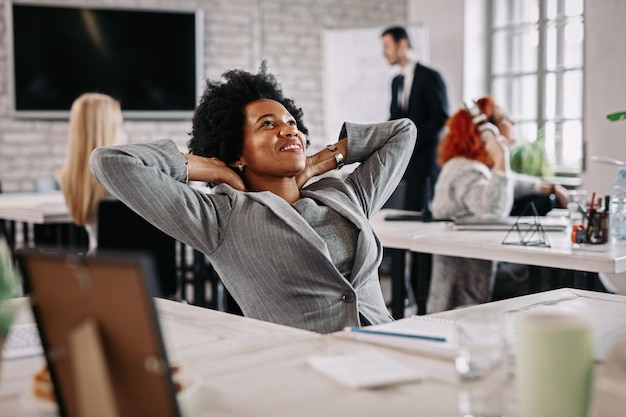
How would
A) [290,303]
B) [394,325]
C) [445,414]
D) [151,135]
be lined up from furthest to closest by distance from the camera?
1. [151,135]
2. [290,303]
3. [394,325]
4. [445,414]

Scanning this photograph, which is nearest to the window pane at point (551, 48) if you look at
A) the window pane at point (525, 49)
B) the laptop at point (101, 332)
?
the window pane at point (525, 49)

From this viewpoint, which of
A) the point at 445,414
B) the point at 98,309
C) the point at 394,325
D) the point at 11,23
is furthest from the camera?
the point at 11,23

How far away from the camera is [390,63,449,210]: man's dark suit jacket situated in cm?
546

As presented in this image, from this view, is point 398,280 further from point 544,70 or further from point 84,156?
point 544,70

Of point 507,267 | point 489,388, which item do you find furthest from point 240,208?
point 507,267

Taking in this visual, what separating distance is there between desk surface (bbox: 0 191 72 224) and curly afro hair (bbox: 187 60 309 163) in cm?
177

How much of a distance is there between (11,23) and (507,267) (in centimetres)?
418

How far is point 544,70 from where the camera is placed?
630 cm

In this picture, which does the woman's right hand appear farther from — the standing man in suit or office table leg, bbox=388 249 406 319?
the standing man in suit

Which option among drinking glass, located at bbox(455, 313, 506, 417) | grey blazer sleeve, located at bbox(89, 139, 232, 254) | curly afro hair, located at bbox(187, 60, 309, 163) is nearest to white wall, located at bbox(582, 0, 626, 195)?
curly afro hair, located at bbox(187, 60, 309, 163)

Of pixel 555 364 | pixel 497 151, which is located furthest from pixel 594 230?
pixel 555 364

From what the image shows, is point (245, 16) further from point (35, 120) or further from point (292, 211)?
point (292, 211)

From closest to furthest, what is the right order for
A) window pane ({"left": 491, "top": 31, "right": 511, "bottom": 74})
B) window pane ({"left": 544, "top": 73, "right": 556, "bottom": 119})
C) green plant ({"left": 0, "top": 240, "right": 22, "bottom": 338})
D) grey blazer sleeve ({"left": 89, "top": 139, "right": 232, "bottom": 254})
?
green plant ({"left": 0, "top": 240, "right": 22, "bottom": 338}) < grey blazer sleeve ({"left": 89, "top": 139, "right": 232, "bottom": 254}) < window pane ({"left": 544, "top": 73, "right": 556, "bottom": 119}) < window pane ({"left": 491, "top": 31, "right": 511, "bottom": 74})

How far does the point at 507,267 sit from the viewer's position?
3586mm
